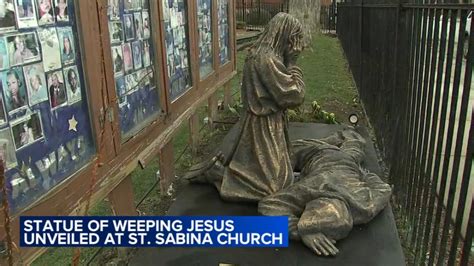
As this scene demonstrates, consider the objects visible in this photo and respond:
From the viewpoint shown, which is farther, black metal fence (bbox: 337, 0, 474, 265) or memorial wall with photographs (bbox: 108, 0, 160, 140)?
memorial wall with photographs (bbox: 108, 0, 160, 140)

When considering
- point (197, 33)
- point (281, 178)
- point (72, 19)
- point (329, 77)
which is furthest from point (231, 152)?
point (329, 77)

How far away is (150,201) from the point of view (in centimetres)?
476

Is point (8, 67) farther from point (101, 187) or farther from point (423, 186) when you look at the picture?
point (423, 186)

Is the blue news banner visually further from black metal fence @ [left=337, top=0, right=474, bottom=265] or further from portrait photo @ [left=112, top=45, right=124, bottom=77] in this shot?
portrait photo @ [left=112, top=45, right=124, bottom=77]

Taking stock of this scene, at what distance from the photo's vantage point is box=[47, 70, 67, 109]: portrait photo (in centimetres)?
262

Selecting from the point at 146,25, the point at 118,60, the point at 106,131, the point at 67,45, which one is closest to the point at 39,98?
the point at 67,45

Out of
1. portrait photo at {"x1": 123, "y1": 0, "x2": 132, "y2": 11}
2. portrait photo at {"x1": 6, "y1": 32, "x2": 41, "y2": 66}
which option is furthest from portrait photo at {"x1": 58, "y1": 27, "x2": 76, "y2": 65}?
portrait photo at {"x1": 123, "y1": 0, "x2": 132, "y2": 11}

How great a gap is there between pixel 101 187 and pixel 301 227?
4.66ft

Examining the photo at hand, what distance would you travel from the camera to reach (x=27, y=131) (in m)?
2.41

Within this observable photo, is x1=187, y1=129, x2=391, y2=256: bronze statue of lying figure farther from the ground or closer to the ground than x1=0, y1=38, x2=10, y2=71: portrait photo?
closer to the ground

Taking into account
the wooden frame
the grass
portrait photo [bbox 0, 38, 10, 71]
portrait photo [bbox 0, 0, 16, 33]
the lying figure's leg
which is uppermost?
portrait photo [bbox 0, 0, 16, 33]

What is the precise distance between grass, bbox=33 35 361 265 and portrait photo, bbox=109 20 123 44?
1.69 metres

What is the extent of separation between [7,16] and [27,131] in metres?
0.60

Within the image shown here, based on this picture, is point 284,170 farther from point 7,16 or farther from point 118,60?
point 7,16
